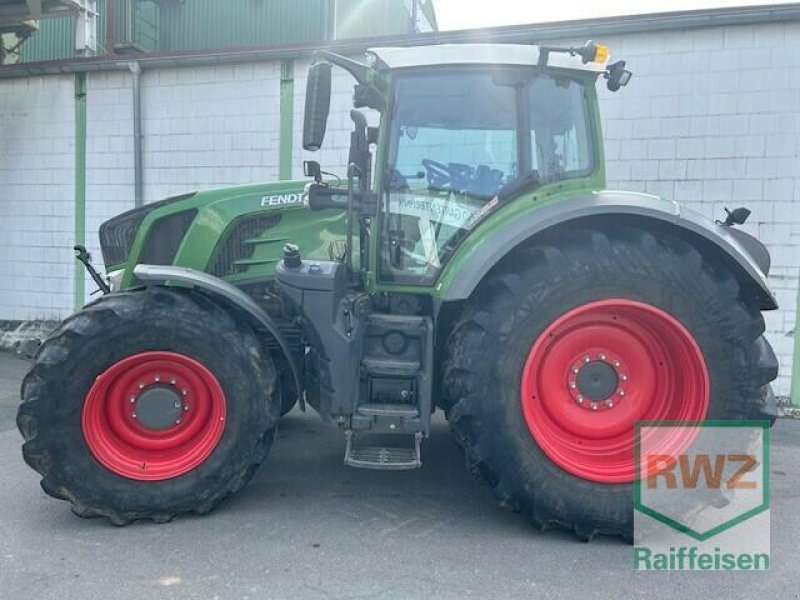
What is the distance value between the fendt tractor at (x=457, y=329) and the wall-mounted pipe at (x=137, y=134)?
16.4 ft

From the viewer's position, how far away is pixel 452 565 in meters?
2.96

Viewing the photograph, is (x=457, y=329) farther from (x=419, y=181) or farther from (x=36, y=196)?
(x=36, y=196)

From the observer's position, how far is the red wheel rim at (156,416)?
3.34m

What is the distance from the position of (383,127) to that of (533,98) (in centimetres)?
82

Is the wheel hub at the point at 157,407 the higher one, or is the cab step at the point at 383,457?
the wheel hub at the point at 157,407

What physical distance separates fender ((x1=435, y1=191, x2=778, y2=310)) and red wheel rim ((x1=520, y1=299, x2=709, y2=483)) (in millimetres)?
472

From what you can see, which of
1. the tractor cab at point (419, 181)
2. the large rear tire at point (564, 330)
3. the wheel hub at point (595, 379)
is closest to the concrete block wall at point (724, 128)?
the tractor cab at point (419, 181)

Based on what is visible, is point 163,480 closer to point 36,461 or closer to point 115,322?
point 36,461

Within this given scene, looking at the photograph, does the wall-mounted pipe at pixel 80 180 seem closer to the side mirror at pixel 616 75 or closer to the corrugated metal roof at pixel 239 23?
the corrugated metal roof at pixel 239 23

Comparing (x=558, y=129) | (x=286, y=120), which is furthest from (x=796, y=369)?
(x=286, y=120)

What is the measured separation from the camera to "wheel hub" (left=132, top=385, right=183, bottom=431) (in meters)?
3.39

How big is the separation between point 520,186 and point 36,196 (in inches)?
291

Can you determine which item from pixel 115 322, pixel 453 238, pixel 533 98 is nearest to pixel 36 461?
pixel 115 322

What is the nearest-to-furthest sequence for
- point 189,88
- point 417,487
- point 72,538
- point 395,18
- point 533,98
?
point 72,538
point 533,98
point 417,487
point 189,88
point 395,18
